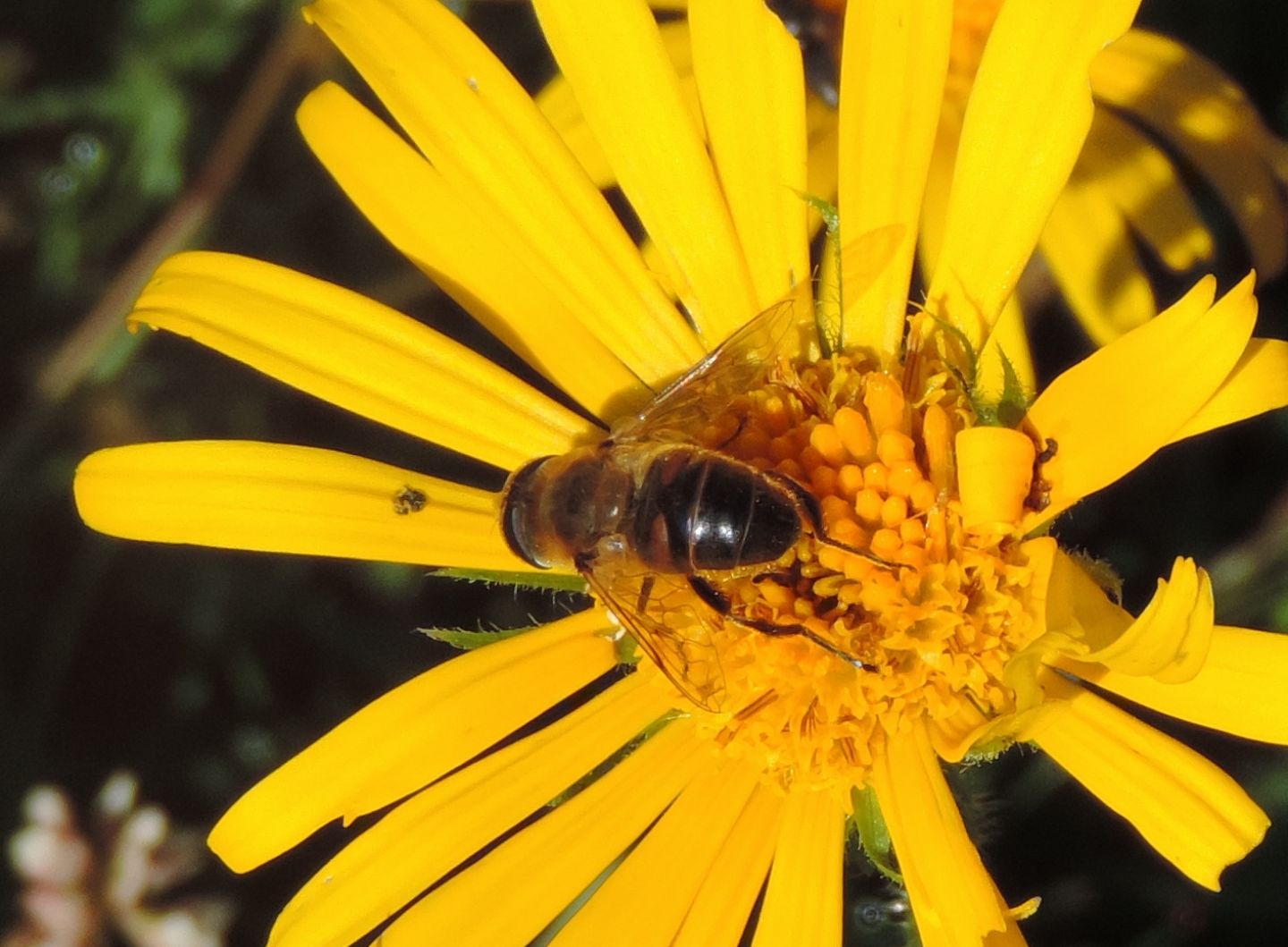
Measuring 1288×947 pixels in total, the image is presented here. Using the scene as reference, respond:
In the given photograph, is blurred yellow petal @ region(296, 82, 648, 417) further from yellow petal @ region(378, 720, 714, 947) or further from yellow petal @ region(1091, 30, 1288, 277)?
yellow petal @ region(1091, 30, 1288, 277)

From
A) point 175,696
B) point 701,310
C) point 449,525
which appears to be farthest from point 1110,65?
point 175,696

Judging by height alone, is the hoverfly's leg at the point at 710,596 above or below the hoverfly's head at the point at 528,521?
below

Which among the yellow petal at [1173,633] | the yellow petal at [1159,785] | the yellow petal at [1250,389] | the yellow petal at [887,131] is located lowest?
the yellow petal at [1159,785]

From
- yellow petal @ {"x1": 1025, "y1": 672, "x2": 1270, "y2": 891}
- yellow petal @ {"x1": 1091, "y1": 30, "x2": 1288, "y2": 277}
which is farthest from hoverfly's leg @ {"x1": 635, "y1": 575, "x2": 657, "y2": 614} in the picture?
yellow petal @ {"x1": 1091, "y1": 30, "x2": 1288, "y2": 277}

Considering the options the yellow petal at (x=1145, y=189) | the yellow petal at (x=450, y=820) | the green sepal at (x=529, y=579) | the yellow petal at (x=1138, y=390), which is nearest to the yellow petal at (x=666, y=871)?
the yellow petal at (x=450, y=820)

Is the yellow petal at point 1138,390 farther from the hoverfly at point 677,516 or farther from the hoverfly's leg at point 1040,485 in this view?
the hoverfly at point 677,516

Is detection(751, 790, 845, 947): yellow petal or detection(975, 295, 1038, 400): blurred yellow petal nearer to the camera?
detection(751, 790, 845, 947): yellow petal
